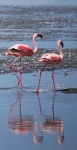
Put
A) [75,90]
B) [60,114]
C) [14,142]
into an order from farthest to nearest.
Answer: [75,90]
[60,114]
[14,142]

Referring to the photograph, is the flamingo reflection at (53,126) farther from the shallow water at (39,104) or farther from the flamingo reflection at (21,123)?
the flamingo reflection at (21,123)

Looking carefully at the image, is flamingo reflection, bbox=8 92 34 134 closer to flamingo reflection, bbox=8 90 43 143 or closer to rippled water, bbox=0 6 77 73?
flamingo reflection, bbox=8 90 43 143

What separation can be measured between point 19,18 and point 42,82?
62.3 feet

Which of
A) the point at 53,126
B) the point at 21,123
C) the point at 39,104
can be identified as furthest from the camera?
the point at 39,104

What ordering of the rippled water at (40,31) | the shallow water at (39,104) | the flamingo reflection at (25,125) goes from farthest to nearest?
the rippled water at (40,31), the flamingo reflection at (25,125), the shallow water at (39,104)

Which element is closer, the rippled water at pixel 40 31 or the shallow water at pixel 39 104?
the shallow water at pixel 39 104

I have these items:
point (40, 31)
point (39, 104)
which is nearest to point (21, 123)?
point (39, 104)

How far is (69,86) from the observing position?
14.2m

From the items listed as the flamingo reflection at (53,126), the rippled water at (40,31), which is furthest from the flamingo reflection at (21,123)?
the rippled water at (40,31)

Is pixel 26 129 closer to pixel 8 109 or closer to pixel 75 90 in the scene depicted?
pixel 8 109

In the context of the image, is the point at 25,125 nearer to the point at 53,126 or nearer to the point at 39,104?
the point at 53,126

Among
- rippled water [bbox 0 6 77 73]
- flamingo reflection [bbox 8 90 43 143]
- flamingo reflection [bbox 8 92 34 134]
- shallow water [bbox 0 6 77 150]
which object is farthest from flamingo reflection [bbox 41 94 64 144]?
rippled water [bbox 0 6 77 73]

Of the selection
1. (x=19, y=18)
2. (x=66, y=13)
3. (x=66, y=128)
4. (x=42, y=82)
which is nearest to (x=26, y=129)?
(x=66, y=128)

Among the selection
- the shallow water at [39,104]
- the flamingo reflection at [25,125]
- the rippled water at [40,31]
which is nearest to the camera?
the shallow water at [39,104]
